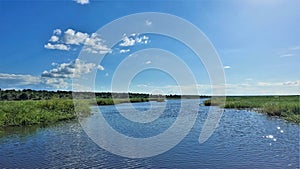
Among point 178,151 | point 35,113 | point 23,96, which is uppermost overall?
point 23,96

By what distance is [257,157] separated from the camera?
1462cm

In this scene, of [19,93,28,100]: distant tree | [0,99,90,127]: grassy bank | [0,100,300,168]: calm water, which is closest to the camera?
[0,100,300,168]: calm water

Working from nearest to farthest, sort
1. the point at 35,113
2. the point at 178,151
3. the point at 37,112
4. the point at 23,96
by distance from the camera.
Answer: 1. the point at 178,151
2. the point at 35,113
3. the point at 37,112
4. the point at 23,96

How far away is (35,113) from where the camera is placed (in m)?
30.8

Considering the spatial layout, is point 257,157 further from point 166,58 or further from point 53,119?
point 53,119

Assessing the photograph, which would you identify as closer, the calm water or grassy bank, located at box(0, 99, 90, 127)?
the calm water

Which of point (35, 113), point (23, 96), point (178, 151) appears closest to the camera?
point (178, 151)

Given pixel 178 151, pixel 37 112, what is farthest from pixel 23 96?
pixel 178 151

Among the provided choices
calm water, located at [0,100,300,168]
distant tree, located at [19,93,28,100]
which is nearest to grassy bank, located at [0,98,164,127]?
calm water, located at [0,100,300,168]

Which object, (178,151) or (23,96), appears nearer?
(178,151)

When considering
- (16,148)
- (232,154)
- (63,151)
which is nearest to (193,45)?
(232,154)

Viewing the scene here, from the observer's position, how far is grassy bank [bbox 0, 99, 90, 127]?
1101 inches

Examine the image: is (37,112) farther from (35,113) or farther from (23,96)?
(23,96)

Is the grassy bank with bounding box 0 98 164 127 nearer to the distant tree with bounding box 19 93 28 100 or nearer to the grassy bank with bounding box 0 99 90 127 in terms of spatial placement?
the grassy bank with bounding box 0 99 90 127
